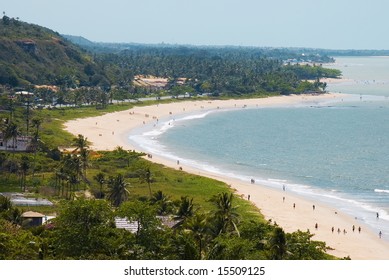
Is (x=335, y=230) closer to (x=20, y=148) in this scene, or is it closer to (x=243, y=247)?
(x=243, y=247)

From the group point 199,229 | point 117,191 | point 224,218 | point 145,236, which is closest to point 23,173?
point 117,191

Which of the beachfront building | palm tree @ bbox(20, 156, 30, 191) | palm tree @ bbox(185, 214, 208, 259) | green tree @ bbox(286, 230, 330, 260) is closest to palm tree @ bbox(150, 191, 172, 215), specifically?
palm tree @ bbox(185, 214, 208, 259)

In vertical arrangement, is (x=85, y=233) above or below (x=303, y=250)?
above

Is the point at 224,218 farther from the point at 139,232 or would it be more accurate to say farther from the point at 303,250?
the point at 139,232

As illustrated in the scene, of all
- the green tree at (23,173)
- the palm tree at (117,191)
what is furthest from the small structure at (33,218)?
the green tree at (23,173)

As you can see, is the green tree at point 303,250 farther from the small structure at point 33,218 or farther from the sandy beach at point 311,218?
the small structure at point 33,218

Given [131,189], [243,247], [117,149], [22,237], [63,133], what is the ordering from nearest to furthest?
[243,247]
[22,237]
[131,189]
[117,149]
[63,133]

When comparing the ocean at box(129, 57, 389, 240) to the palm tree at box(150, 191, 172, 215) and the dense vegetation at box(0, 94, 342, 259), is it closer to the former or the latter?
the dense vegetation at box(0, 94, 342, 259)
